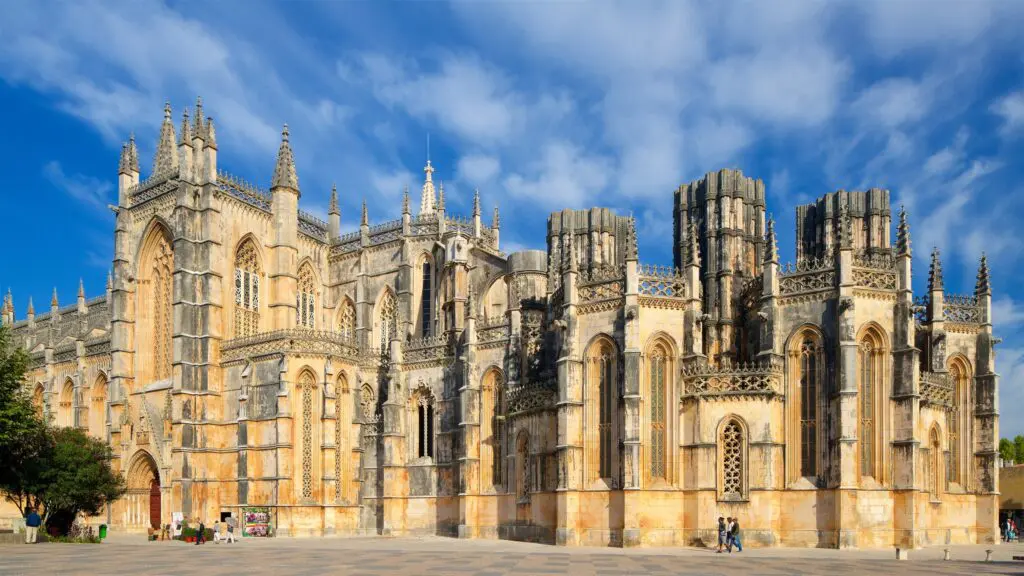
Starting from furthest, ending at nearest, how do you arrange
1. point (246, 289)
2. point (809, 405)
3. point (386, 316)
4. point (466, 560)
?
point (386, 316) → point (246, 289) → point (809, 405) → point (466, 560)

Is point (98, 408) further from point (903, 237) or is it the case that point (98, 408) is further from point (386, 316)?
point (903, 237)

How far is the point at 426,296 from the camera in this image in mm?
57406

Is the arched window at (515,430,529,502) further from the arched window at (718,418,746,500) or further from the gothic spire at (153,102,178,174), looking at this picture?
the gothic spire at (153,102,178,174)

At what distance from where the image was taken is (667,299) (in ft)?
127

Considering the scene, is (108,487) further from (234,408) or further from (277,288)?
(277,288)

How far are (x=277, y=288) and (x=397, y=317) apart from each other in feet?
23.3

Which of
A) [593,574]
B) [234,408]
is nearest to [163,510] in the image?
[234,408]

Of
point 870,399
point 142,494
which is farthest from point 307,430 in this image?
point 870,399

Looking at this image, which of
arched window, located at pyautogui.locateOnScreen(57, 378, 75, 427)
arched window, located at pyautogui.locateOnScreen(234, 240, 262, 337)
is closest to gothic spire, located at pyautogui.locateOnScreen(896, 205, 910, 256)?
arched window, located at pyautogui.locateOnScreen(234, 240, 262, 337)

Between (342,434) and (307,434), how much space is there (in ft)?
7.44

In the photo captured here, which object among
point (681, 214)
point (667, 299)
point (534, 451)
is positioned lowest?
point (534, 451)

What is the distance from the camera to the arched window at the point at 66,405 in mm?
62750

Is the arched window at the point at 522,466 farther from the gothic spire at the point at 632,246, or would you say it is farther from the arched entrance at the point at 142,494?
the arched entrance at the point at 142,494

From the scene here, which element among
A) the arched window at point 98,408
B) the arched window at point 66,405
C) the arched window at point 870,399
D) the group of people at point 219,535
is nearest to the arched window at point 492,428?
the group of people at point 219,535
